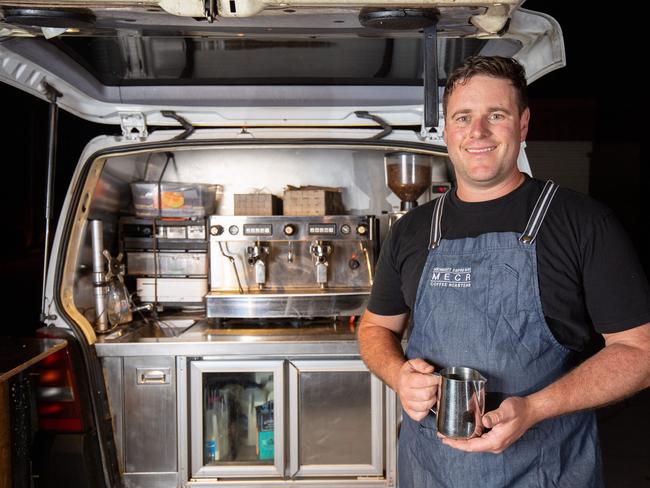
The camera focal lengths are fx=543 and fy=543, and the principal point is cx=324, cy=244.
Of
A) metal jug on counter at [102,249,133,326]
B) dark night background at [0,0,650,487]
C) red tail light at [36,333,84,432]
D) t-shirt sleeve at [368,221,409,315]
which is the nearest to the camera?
t-shirt sleeve at [368,221,409,315]

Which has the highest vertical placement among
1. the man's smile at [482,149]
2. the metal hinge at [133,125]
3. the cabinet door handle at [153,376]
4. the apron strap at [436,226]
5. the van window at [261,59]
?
the van window at [261,59]

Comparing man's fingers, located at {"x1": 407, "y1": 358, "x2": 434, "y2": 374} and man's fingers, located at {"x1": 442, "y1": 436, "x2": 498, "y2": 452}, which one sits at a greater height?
man's fingers, located at {"x1": 407, "y1": 358, "x2": 434, "y2": 374}

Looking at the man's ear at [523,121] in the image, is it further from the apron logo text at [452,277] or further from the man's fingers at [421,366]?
the man's fingers at [421,366]

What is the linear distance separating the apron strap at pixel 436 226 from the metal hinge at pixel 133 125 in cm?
153

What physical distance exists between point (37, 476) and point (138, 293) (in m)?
1.21

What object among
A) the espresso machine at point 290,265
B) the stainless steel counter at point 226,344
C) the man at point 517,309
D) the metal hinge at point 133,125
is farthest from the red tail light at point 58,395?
the man at point 517,309

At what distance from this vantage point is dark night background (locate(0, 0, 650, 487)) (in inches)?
214

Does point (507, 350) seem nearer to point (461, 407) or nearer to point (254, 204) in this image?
point (461, 407)

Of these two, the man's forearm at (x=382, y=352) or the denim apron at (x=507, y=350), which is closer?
the denim apron at (x=507, y=350)

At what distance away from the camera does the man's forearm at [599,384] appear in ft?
4.20

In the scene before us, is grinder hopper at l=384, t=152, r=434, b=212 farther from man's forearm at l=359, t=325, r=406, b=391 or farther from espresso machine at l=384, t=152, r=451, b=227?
man's forearm at l=359, t=325, r=406, b=391

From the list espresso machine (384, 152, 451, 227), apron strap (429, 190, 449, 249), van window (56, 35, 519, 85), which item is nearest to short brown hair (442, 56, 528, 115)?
apron strap (429, 190, 449, 249)

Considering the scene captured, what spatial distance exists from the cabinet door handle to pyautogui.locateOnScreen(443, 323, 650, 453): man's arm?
71.5 inches

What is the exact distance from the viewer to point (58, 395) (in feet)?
8.05
